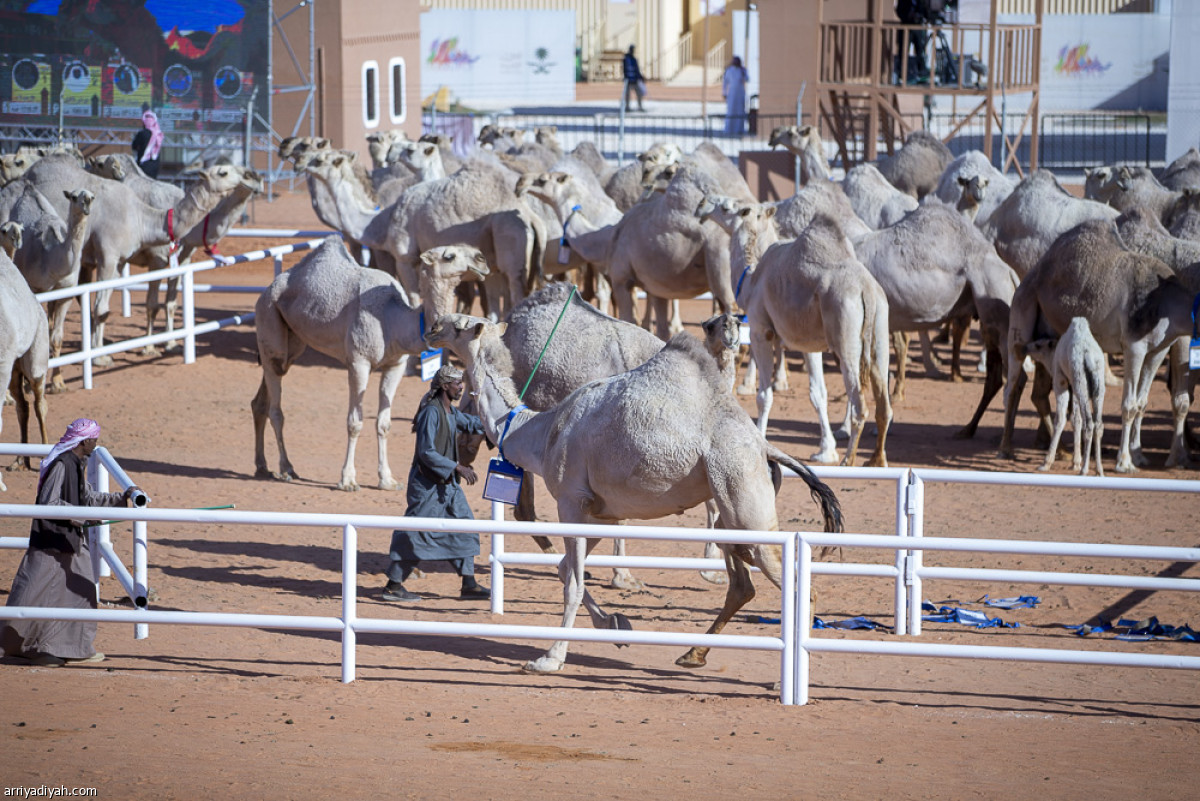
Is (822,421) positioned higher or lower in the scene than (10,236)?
lower

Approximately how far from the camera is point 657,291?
1438cm

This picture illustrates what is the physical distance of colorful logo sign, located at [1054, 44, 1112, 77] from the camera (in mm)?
35125

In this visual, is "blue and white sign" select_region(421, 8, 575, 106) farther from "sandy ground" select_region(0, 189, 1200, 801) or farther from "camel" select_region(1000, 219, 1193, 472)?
"sandy ground" select_region(0, 189, 1200, 801)

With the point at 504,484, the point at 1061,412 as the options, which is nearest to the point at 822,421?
the point at 1061,412

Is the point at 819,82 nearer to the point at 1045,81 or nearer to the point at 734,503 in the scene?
the point at 1045,81

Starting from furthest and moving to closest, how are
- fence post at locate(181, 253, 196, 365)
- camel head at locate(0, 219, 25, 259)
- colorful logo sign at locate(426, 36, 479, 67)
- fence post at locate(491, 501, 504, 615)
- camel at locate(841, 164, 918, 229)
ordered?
colorful logo sign at locate(426, 36, 479, 67)
camel at locate(841, 164, 918, 229)
fence post at locate(181, 253, 196, 365)
camel head at locate(0, 219, 25, 259)
fence post at locate(491, 501, 504, 615)

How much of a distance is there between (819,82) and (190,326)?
1229 cm

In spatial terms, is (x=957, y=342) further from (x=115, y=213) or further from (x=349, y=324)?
(x=115, y=213)

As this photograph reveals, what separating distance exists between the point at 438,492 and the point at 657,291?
258 inches

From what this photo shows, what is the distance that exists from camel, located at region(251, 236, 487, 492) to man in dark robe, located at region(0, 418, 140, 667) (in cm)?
359

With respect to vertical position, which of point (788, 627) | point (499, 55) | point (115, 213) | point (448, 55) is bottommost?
point (788, 627)

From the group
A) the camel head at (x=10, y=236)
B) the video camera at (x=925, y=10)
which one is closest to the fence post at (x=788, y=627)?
the camel head at (x=10, y=236)

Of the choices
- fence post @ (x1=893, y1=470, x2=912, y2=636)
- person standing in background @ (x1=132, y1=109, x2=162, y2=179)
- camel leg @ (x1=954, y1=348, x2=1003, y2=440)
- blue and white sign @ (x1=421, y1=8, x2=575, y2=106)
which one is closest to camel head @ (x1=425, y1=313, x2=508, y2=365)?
fence post @ (x1=893, y1=470, x2=912, y2=636)

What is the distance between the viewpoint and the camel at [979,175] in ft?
54.0
